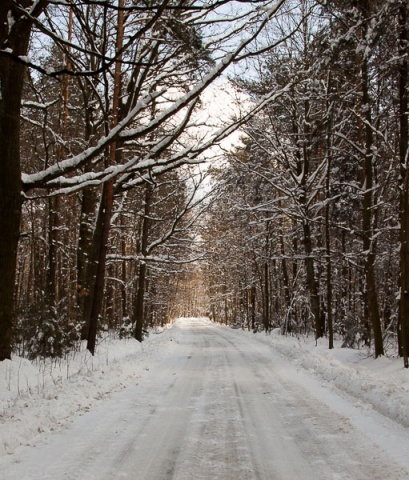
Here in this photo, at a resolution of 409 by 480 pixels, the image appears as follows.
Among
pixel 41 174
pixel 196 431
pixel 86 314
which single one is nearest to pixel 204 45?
pixel 41 174

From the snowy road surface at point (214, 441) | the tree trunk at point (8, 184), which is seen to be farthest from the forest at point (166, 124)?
the snowy road surface at point (214, 441)

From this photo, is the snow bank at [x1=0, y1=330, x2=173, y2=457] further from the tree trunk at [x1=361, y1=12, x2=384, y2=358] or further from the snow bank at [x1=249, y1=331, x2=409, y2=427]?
the tree trunk at [x1=361, y1=12, x2=384, y2=358]

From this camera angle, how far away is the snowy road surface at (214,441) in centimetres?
418

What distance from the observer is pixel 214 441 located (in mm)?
5160

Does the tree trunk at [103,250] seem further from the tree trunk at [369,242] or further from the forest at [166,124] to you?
the tree trunk at [369,242]

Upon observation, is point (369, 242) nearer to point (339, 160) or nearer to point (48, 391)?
point (339, 160)

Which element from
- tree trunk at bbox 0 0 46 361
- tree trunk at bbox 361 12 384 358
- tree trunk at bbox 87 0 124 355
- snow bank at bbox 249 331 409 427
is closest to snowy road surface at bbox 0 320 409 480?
snow bank at bbox 249 331 409 427

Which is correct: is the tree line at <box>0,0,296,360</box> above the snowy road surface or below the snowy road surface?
above

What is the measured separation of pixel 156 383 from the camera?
9.41 m

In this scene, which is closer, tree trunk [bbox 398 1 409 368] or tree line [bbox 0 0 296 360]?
tree line [bbox 0 0 296 360]

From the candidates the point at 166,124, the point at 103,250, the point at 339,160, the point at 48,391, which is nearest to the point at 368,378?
the point at 48,391

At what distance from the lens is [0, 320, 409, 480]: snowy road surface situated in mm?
4180

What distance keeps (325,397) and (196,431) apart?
126 inches

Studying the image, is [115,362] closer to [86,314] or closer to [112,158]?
[86,314]
